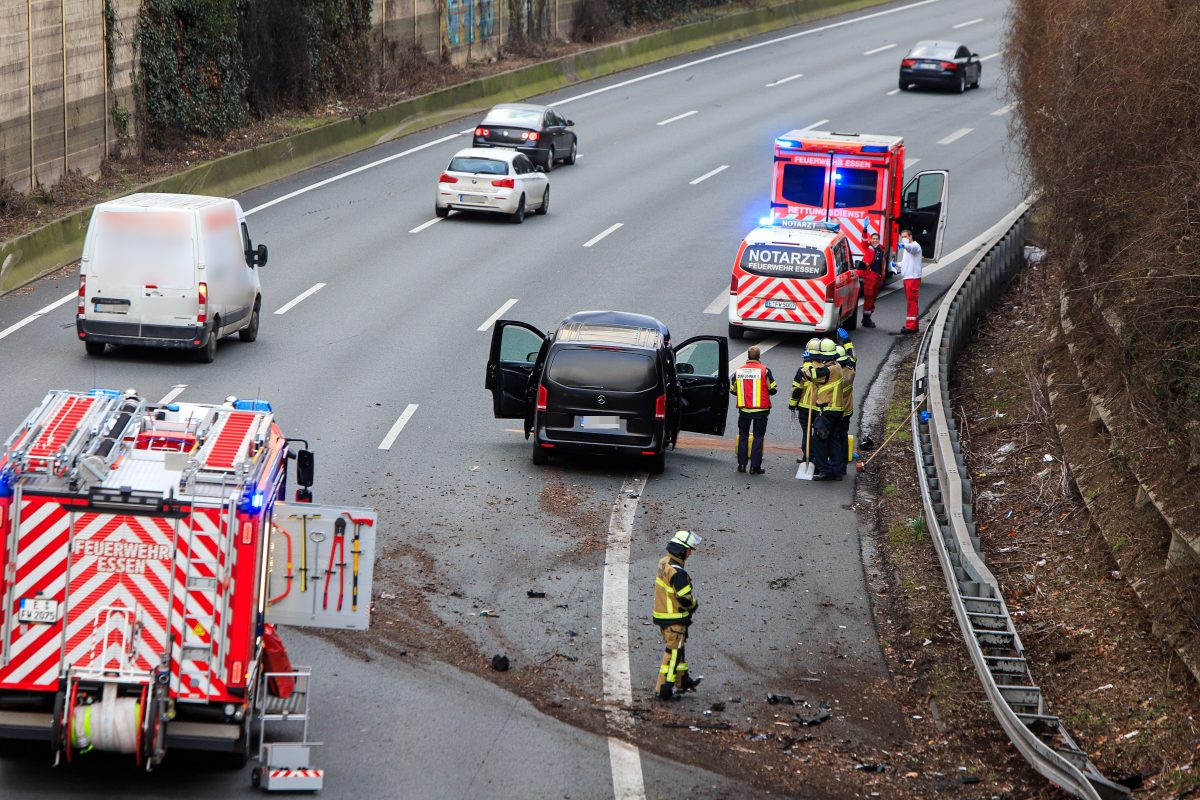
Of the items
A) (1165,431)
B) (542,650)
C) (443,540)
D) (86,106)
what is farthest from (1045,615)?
(86,106)

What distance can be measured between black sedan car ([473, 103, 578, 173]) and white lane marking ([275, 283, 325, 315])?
11.3 metres

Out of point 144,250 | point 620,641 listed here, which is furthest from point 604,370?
point 144,250

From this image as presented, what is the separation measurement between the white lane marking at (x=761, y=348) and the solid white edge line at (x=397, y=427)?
5.28 m

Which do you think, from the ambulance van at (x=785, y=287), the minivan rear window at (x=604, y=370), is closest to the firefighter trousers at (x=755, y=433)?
the minivan rear window at (x=604, y=370)

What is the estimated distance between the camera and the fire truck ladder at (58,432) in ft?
32.9

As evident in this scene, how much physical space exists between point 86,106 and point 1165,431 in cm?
2407

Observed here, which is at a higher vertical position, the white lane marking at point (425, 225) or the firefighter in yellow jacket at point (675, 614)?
the firefighter in yellow jacket at point (675, 614)

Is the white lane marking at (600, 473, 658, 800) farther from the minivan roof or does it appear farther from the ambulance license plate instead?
the minivan roof

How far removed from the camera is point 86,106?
32219 millimetres

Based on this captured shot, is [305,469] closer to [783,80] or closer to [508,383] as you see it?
[508,383]

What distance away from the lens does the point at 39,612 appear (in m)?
9.95

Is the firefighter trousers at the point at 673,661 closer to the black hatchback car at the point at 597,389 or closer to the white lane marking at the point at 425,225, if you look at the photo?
the black hatchback car at the point at 597,389

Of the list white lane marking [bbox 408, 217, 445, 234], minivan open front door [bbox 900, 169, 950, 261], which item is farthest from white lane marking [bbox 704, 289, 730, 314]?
white lane marking [bbox 408, 217, 445, 234]

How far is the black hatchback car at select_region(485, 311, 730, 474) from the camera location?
60.6 feet
